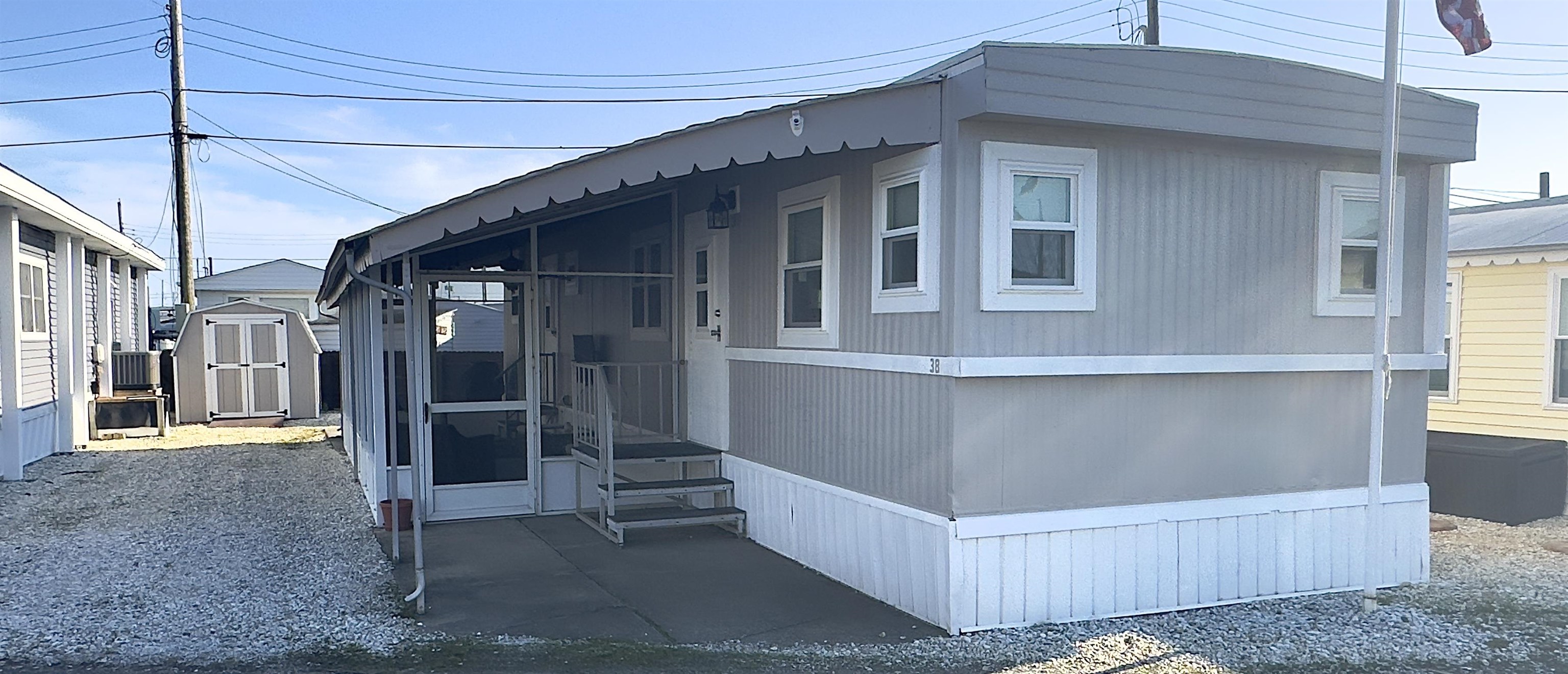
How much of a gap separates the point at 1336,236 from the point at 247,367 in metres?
14.8

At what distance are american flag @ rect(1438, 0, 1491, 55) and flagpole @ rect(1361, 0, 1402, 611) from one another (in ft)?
0.87

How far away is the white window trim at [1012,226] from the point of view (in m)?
5.00

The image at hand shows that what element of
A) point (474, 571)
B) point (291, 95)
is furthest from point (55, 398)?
point (474, 571)

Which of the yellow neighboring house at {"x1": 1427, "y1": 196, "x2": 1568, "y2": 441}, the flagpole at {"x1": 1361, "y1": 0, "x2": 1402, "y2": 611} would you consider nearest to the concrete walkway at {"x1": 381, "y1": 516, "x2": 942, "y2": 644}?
the flagpole at {"x1": 1361, "y1": 0, "x2": 1402, "y2": 611}

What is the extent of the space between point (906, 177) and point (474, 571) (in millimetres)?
3505

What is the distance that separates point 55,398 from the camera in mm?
12148

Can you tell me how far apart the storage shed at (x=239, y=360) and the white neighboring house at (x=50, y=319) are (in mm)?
1052

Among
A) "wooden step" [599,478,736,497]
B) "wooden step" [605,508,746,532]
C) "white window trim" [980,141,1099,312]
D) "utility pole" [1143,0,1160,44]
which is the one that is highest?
"utility pole" [1143,0,1160,44]

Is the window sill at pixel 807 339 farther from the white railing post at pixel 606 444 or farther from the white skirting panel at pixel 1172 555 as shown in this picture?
the white skirting panel at pixel 1172 555

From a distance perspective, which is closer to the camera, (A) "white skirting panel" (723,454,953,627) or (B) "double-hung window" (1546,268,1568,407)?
(A) "white skirting panel" (723,454,953,627)

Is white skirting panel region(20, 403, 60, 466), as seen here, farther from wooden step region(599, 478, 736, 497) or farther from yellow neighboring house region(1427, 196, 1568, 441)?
yellow neighboring house region(1427, 196, 1568, 441)

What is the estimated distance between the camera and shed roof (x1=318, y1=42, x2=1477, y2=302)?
4.92m

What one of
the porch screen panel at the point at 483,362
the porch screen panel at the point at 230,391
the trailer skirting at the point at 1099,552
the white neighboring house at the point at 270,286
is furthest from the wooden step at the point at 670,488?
the white neighboring house at the point at 270,286

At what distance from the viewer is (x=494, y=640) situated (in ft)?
16.2
